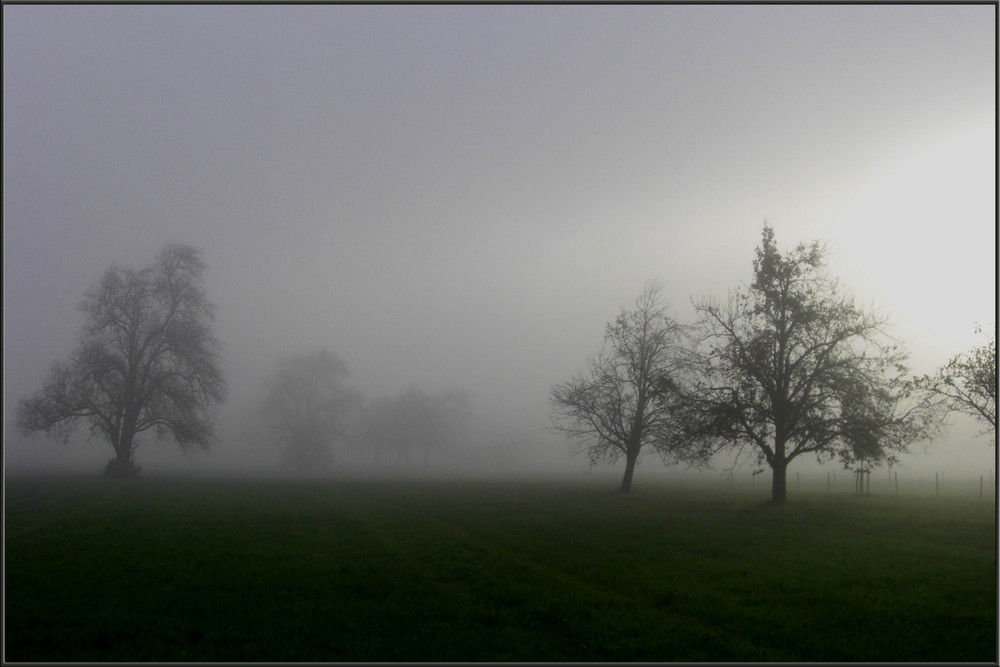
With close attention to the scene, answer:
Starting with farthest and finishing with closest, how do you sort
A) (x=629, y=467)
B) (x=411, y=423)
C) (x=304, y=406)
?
1. (x=411, y=423)
2. (x=304, y=406)
3. (x=629, y=467)

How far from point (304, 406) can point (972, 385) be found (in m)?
79.1

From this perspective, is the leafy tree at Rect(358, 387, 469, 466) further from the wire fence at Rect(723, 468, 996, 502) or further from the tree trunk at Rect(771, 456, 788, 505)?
the tree trunk at Rect(771, 456, 788, 505)

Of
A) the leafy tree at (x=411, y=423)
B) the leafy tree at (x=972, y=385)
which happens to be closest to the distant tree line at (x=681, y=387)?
the leafy tree at (x=972, y=385)

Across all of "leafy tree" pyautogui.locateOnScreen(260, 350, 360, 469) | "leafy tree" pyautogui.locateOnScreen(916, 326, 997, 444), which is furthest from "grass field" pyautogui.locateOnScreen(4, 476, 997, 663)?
"leafy tree" pyautogui.locateOnScreen(260, 350, 360, 469)

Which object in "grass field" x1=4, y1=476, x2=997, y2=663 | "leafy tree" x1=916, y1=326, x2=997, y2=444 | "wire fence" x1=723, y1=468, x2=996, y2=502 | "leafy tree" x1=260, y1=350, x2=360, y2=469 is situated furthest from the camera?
"leafy tree" x1=260, y1=350, x2=360, y2=469

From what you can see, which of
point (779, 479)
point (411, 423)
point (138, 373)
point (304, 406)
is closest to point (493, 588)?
point (779, 479)

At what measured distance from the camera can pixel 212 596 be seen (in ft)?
50.7

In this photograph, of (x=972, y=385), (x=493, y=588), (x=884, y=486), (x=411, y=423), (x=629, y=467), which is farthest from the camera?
(x=411, y=423)

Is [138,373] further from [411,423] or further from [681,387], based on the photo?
[411,423]

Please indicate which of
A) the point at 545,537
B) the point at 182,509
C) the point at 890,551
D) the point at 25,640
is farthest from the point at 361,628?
the point at 182,509

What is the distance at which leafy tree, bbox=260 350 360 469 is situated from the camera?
90.3 metres

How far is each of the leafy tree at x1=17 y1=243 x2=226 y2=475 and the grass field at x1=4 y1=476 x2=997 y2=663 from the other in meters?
24.6

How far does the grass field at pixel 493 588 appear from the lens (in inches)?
488

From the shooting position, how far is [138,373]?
55.2 metres
